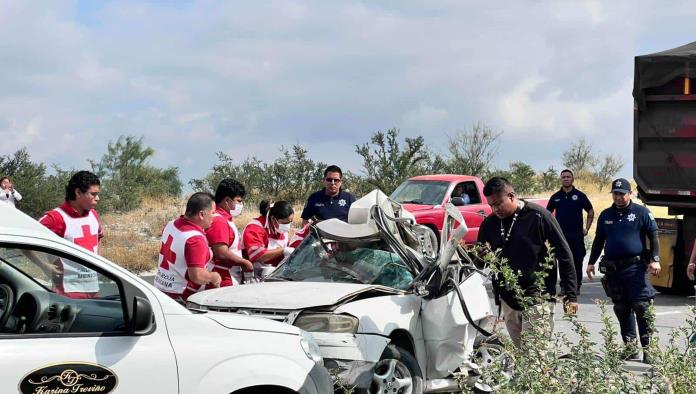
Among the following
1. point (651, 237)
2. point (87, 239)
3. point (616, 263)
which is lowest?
point (616, 263)

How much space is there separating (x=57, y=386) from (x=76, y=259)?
22.6 inches

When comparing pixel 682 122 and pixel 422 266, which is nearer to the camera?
pixel 422 266

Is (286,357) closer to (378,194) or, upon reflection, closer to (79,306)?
(79,306)

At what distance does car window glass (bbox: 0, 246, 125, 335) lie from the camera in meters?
4.39

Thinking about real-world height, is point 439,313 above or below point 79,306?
below

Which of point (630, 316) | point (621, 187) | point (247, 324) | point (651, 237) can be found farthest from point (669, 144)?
point (247, 324)

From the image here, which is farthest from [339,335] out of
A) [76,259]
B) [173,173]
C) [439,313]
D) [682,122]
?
[173,173]

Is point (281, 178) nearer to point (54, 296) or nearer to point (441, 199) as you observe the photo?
Answer: point (441, 199)

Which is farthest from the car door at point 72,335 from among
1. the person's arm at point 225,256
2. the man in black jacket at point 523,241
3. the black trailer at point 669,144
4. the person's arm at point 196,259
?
the black trailer at point 669,144

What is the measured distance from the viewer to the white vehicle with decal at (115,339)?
163 inches

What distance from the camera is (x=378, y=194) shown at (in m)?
7.37

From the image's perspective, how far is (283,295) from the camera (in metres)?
6.38

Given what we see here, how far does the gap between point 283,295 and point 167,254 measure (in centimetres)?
106

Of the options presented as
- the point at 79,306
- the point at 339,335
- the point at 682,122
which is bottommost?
the point at 339,335
